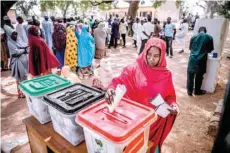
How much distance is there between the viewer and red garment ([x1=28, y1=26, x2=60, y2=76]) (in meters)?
4.09

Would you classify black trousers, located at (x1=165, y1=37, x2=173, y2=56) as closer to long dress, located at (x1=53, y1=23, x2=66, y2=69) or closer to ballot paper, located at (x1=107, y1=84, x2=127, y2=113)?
long dress, located at (x1=53, y1=23, x2=66, y2=69)

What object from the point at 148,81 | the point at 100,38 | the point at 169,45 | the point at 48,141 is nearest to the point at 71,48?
the point at 100,38

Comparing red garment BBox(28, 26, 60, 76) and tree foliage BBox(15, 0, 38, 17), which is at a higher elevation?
tree foliage BBox(15, 0, 38, 17)

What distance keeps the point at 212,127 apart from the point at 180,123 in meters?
0.59

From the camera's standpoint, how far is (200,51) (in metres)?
4.46

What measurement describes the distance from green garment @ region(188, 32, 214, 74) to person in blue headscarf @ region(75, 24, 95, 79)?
10.1 feet

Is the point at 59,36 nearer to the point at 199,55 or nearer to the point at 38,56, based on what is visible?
the point at 38,56

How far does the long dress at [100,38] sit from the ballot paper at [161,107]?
6.42 m

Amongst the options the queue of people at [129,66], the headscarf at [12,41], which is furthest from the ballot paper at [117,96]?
the headscarf at [12,41]

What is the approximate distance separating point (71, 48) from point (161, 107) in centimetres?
462

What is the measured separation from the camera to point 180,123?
12.0ft

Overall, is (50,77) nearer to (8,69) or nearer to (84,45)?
(84,45)

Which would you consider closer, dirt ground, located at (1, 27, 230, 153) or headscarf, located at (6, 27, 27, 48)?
dirt ground, located at (1, 27, 230, 153)

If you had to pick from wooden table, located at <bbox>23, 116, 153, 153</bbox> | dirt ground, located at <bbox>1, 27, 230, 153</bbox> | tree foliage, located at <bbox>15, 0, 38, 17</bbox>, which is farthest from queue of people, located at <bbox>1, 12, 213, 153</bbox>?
tree foliage, located at <bbox>15, 0, 38, 17</bbox>
